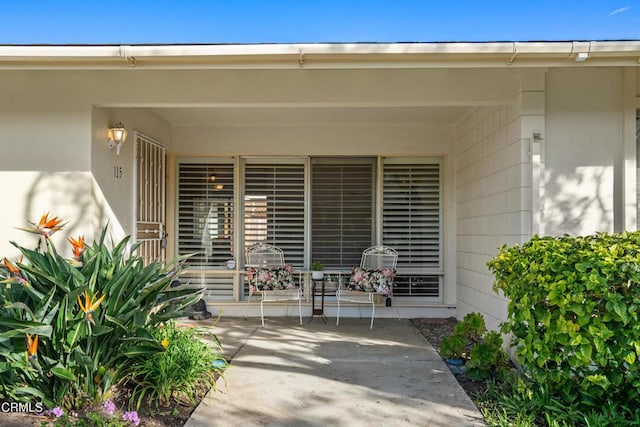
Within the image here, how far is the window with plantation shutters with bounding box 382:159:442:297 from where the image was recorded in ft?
20.7

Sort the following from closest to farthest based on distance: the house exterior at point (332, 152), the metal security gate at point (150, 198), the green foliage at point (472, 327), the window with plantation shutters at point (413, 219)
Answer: the house exterior at point (332, 152)
the green foliage at point (472, 327)
the metal security gate at point (150, 198)
the window with plantation shutters at point (413, 219)

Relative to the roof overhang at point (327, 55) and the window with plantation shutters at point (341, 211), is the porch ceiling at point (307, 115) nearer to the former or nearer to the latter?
the window with plantation shutters at point (341, 211)

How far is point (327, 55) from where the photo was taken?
3.62 metres

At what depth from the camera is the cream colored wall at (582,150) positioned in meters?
4.19

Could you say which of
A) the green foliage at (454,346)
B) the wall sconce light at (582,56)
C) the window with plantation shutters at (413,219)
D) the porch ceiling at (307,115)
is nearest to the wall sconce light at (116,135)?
the porch ceiling at (307,115)

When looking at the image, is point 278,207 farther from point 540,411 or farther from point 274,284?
point 540,411

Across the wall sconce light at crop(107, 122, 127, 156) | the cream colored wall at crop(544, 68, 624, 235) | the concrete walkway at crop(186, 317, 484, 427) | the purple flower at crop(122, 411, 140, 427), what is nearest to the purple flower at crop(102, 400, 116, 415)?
the purple flower at crop(122, 411, 140, 427)

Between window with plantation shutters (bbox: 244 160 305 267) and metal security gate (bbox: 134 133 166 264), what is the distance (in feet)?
3.45

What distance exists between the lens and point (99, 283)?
114 inches

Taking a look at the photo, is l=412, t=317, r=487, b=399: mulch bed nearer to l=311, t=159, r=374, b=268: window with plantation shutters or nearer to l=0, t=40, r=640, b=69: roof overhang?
l=311, t=159, r=374, b=268: window with plantation shutters

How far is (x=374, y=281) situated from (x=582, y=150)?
2.46 meters

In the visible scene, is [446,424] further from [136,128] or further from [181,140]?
[181,140]

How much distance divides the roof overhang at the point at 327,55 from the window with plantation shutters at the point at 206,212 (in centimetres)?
278

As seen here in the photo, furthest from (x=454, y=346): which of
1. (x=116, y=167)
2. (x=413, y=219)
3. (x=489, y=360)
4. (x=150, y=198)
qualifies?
(x=150, y=198)
